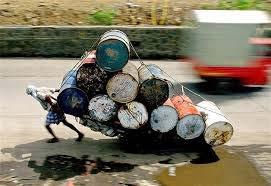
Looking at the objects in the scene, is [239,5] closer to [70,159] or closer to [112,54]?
[112,54]

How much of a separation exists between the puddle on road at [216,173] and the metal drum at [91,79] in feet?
7.25

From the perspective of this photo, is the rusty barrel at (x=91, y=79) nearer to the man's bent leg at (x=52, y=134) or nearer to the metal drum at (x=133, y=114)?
the metal drum at (x=133, y=114)

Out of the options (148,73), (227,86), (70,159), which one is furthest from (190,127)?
(227,86)

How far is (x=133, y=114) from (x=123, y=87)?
2.00 ft

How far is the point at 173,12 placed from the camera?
75.3 ft

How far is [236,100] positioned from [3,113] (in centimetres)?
652

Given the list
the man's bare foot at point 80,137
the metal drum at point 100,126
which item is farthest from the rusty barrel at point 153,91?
the man's bare foot at point 80,137

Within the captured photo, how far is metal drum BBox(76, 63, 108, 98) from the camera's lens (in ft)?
40.3

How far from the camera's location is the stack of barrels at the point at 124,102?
1223 centimetres

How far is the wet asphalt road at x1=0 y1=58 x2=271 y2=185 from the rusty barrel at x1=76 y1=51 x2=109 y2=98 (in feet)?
4.73

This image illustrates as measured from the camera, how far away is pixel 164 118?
1239 centimetres

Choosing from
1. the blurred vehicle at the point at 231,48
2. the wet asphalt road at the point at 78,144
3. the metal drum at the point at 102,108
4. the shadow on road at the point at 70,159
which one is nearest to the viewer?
the wet asphalt road at the point at 78,144

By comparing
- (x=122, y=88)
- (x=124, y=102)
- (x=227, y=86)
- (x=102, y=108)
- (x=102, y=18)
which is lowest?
(x=227, y=86)

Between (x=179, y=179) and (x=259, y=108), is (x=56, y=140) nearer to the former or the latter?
(x=179, y=179)
